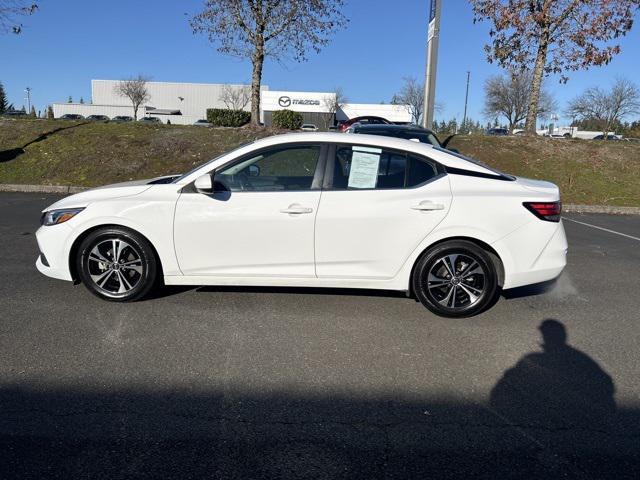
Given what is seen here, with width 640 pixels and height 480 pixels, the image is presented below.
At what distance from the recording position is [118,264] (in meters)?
4.50

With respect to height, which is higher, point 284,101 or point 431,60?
point 284,101

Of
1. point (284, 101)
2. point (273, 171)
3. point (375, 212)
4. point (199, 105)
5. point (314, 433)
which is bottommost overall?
point (314, 433)

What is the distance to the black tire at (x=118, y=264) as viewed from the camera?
14.6 feet

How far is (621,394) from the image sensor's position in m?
3.20

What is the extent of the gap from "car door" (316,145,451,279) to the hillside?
1012 centimetres

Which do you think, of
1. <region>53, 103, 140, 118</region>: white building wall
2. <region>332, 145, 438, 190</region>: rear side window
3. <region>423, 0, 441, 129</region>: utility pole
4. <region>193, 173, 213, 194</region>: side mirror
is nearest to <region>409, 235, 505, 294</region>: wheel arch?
<region>332, 145, 438, 190</region>: rear side window

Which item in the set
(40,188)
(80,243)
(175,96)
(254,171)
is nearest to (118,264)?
(80,243)

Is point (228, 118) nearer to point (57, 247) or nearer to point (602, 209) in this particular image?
point (602, 209)

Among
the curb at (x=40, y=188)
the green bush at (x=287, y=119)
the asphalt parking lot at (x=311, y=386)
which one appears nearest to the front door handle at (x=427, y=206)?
the asphalt parking lot at (x=311, y=386)

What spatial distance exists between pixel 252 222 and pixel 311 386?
1658 mm

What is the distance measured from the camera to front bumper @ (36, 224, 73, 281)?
446 centimetres

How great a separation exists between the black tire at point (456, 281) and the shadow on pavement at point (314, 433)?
1151 millimetres

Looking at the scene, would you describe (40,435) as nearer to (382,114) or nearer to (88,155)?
(88,155)

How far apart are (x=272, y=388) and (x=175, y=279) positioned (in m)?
1.78
